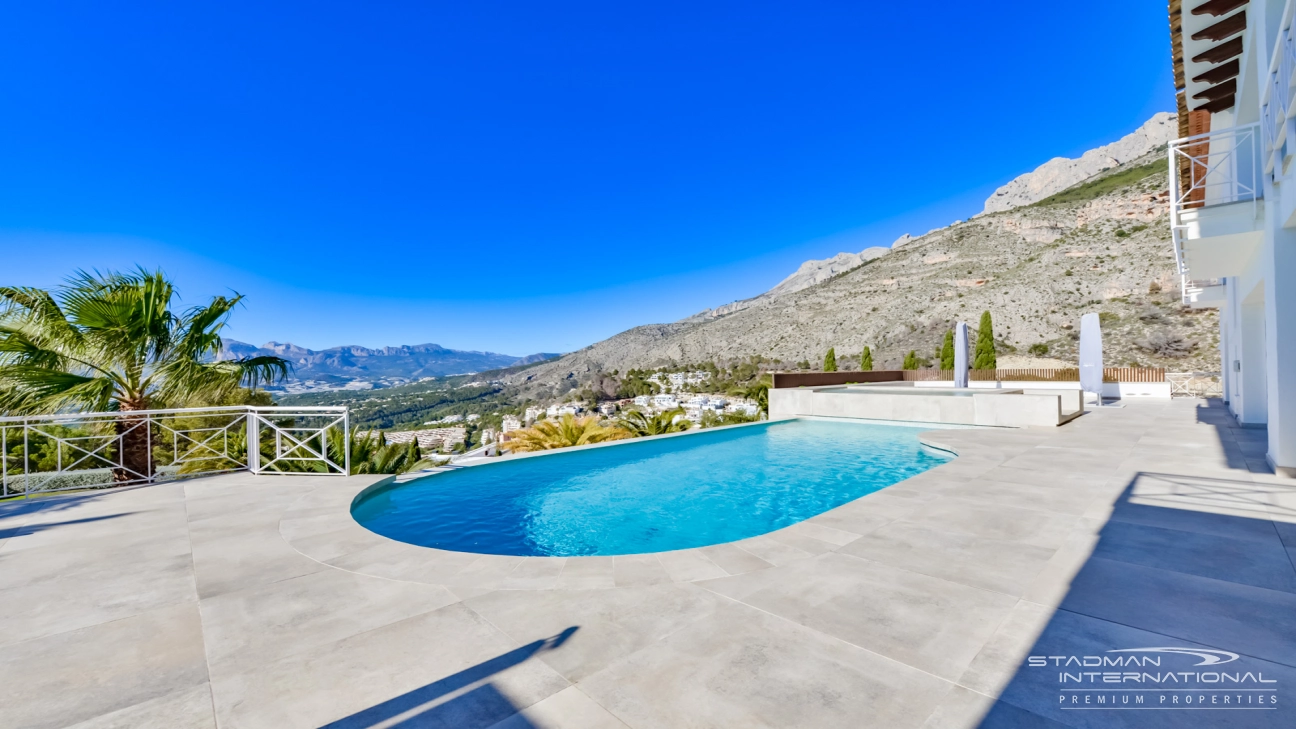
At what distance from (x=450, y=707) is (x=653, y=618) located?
1.12 meters

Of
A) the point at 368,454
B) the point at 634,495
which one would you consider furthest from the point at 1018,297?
the point at 368,454

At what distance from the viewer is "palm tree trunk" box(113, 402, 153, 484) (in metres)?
7.04

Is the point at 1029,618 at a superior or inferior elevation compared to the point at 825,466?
superior

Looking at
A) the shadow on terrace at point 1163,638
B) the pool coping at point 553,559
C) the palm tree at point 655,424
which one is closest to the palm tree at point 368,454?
the pool coping at point 553,559

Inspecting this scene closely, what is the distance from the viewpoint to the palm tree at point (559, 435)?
1177cm

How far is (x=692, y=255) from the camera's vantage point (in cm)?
4894

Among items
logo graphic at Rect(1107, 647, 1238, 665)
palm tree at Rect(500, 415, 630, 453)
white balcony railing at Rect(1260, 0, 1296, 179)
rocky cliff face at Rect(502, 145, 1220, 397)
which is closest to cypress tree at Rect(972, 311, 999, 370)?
rocky cliff face at Rect(502, 145, 1220, 397)

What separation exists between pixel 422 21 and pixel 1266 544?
68.0 feet

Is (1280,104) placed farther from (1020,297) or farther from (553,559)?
(1020,297)

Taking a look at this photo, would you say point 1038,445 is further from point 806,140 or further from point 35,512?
point 806,140

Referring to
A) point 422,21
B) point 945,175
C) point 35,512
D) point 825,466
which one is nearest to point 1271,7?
point 825,466

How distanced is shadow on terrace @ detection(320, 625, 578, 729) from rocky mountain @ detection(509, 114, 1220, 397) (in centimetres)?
3993

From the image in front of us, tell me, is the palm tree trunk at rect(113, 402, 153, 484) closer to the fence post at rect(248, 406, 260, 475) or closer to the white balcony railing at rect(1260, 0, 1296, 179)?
the fence post at rect(248, 406, 260, 475)

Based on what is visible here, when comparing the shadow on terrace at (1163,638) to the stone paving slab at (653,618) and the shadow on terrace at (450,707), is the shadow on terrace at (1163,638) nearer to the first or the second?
the stone paving slab at (653,618)
